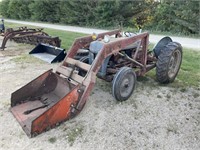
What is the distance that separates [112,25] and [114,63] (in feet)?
34.9

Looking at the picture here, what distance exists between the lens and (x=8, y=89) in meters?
4.35

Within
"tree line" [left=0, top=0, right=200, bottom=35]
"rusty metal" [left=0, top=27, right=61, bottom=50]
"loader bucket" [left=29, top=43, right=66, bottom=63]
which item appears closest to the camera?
"loader bucket" [left=29, top=43, right=66, bottom=63]

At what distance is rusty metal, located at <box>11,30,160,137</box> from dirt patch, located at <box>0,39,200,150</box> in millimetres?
142

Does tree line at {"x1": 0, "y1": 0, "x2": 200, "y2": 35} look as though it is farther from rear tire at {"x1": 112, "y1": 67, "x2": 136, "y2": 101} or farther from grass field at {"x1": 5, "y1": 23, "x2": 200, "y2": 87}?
rear tire at {"x1": 112, "y1": 67, "x2": 136, "y2": 101}

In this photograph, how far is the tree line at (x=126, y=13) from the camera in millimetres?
11852

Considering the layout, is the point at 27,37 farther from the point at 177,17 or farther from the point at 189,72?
the point at 177,17

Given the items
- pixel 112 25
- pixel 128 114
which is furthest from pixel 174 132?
pixel 112 25

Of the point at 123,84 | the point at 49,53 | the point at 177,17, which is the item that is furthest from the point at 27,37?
the point at 177,17

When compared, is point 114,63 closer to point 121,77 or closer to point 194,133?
point 121,77

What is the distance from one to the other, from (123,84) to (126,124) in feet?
2.36

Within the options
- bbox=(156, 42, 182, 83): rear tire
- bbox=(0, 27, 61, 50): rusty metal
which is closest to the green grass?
bbox=(156, 42, 182, 83): rear tire

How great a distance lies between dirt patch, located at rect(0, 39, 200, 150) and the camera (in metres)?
2.82

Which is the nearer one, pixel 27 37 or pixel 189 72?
pixel 189 72

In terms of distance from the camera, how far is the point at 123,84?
12.1 feet
